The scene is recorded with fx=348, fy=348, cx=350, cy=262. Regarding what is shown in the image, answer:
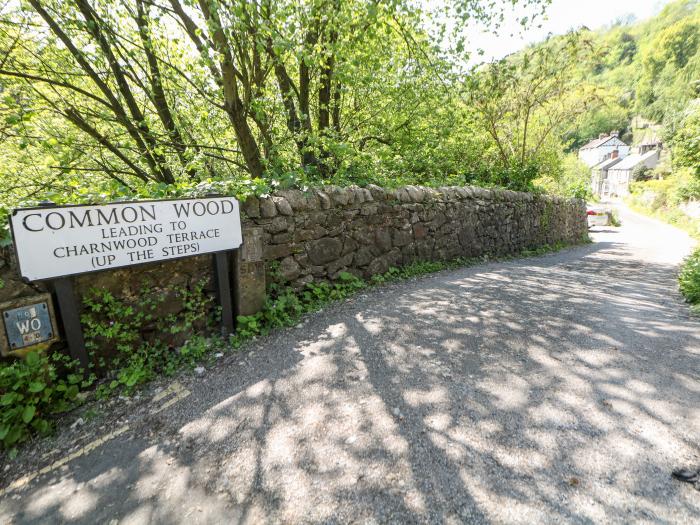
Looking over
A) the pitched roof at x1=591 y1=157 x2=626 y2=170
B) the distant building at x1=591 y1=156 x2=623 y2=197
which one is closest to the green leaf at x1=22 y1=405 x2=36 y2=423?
the distant building at x1=591 y1=156 x2=623 y2=197

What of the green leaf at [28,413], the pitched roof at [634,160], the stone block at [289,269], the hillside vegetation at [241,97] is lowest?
the green leaf at [28,413]

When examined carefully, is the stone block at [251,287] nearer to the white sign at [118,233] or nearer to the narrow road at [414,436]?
the white sign at [118,233]

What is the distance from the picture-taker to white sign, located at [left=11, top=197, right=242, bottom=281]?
92.7 inches

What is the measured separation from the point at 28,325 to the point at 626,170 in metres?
62.4

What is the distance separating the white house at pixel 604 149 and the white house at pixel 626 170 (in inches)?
315

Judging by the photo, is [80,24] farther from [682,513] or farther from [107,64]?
[682,513]

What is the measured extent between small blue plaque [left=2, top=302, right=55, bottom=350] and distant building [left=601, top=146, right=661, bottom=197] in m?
56.7

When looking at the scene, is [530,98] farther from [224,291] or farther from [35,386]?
[35,386]

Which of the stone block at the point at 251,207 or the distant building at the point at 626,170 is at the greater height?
the distant building at the point at 626,170

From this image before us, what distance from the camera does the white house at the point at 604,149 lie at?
61125mm

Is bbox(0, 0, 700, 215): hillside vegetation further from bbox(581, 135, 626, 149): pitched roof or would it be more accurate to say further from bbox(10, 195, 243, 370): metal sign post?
bbox(581, 135, 626, 149): pitched roof

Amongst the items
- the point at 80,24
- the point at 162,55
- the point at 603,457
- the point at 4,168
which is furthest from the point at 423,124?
the point at 4,168

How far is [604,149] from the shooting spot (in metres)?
64.2

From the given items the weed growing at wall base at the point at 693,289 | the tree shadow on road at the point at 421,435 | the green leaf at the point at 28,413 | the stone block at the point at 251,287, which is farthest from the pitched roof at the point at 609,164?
the green leaf at the point at 28,413
